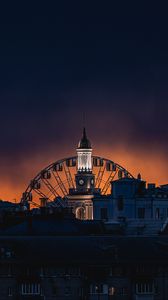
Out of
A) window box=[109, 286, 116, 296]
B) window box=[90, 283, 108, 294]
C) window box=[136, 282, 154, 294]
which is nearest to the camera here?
window box=[90, 283, 108, 294]

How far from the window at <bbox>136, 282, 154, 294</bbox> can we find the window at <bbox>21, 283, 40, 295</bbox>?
7.60 m

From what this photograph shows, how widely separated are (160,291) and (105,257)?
5180 mm

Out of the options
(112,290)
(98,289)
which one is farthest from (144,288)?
(98,289)

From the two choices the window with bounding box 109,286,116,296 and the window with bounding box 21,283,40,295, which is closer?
the window with bounding box 21,283,40,295

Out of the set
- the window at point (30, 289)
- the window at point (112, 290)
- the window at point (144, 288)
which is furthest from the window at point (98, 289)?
the window at point (30, 289)

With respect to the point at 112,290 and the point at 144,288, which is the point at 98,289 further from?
the point at 144,288

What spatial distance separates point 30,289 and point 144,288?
884 cm

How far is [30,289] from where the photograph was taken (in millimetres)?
168375

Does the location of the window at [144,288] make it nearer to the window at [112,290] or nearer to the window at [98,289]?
the window at [112,290]

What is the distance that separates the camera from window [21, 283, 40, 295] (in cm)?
16825

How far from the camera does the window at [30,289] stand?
168 metres

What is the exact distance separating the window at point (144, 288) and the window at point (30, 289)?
7603 mm

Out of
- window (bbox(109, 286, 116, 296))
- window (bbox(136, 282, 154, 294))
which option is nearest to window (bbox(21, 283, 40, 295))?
window (bbox(109, 286, 116, 296))

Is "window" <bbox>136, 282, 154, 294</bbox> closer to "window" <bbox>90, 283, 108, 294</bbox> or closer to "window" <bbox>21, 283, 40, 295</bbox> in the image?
"window" <bbox>90, 283, 108, 294</bbox>
